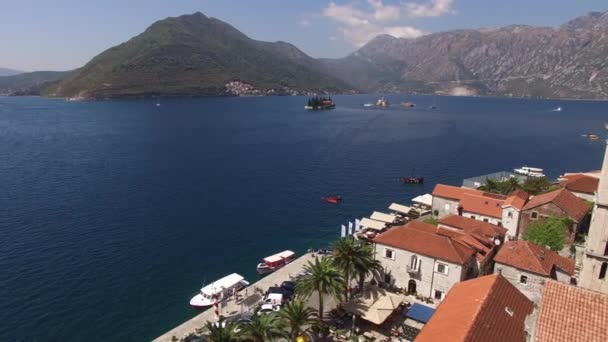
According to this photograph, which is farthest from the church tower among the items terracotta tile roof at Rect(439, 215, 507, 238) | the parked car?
the parked car

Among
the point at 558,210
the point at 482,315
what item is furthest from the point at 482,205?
the point at 482,315

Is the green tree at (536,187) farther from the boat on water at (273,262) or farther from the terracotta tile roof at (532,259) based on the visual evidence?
the boat on water at (273,262)

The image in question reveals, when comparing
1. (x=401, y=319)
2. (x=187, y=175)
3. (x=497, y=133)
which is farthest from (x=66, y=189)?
(x=497, y=133)

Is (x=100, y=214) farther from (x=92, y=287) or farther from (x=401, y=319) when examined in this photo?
(x=401, y=319)

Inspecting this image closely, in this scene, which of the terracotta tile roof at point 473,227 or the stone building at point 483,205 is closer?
the terracotta tile roof at point 473,227

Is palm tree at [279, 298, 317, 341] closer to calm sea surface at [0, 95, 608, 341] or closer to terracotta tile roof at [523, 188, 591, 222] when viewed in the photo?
calm sea surface at [0, 95, 608, 341]


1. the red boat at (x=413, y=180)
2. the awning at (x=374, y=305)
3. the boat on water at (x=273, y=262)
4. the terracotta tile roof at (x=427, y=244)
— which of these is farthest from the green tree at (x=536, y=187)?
the boat on water at (x=273, y=262)

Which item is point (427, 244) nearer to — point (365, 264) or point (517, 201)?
point (365, 264)
